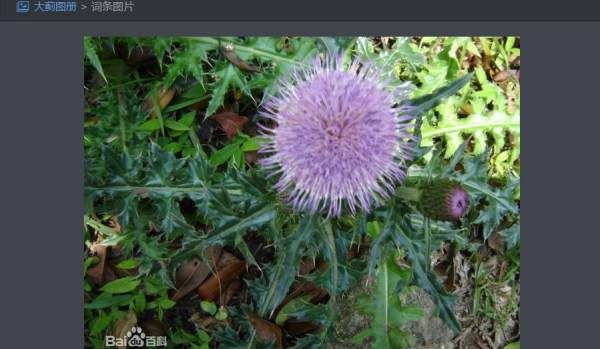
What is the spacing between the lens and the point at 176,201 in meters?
2.34

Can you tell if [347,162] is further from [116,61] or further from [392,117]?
[116,61]

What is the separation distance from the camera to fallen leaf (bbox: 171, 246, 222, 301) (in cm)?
246

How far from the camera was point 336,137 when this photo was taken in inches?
70.1

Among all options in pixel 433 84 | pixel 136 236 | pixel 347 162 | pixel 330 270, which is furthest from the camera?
pixel 433 84

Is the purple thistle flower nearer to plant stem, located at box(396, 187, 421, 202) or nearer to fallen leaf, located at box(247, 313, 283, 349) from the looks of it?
plant stem, located at box(396, 187, 421, 202)

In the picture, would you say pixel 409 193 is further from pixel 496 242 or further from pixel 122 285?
pixel 122 285

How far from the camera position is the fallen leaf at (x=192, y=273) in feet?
8.08

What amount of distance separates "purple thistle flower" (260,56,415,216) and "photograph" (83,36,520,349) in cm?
2

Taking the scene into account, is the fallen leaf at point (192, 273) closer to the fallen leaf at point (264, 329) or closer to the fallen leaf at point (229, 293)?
the fallen leaf at point (229, 293)

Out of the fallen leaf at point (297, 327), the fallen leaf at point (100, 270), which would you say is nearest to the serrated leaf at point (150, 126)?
the fallen leaf at point (100, 270)

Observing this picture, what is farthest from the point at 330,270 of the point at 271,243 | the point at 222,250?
the point at 222,250

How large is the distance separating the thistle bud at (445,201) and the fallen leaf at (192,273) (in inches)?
39.1
